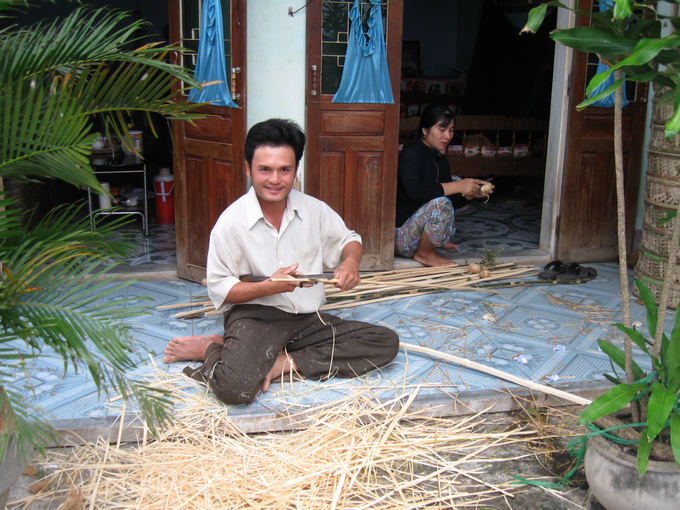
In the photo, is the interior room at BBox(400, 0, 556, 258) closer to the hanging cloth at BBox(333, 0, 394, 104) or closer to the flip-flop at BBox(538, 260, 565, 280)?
the flip-flop at BBox(538, 260, 565, 280)

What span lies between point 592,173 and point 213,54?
2.79m

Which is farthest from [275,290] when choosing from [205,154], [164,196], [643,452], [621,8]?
[164,196]

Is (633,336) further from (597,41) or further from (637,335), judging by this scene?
(597,41)

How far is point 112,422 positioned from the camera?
2441mm

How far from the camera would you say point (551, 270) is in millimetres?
4512

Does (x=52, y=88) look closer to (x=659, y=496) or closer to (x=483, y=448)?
(x=483, y=448)

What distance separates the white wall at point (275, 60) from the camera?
4039mm

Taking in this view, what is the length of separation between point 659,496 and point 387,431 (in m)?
0.93

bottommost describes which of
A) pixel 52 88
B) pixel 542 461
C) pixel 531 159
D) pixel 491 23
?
pixel 542 461

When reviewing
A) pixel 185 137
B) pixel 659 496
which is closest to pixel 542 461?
pixel 659 496

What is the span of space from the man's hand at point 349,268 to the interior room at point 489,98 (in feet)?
7.16

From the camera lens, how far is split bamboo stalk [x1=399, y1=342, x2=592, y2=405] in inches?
100.0

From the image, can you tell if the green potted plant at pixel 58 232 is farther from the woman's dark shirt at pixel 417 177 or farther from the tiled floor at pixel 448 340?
the woman's dark shirt at pixel 417 177

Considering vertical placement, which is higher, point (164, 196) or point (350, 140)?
point (350, 140)
